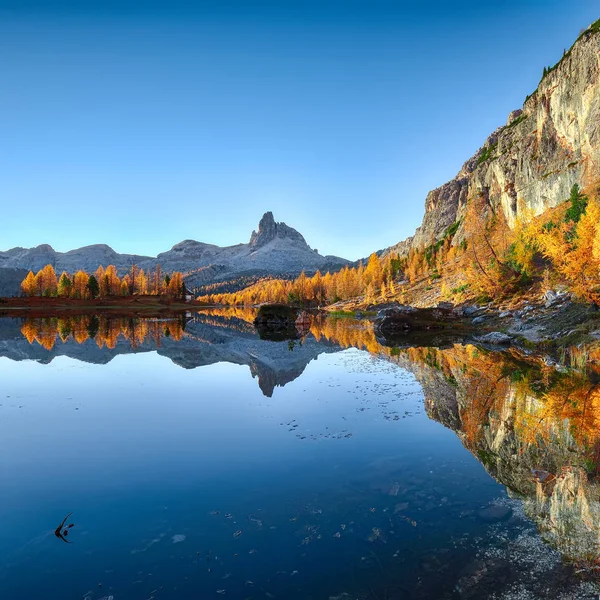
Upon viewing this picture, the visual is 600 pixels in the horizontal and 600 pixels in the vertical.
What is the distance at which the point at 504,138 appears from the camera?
479 feet

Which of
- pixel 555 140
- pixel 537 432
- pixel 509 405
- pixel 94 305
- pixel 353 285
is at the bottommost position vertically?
pixel 537 432

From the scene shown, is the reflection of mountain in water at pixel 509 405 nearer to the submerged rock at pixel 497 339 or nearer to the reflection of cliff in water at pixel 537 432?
the reflection of cliff in water at pixel 537 432

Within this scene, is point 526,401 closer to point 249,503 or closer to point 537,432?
point 537,432

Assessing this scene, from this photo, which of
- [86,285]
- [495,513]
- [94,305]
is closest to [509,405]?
[495,513]

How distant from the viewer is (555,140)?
106938 mm

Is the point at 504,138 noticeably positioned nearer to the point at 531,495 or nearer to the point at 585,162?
the point at 585,162

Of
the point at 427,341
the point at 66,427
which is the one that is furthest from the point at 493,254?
the point at 66,427

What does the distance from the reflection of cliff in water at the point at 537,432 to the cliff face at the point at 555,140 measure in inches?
2270

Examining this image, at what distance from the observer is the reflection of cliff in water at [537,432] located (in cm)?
886

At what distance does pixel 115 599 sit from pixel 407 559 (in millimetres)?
5234

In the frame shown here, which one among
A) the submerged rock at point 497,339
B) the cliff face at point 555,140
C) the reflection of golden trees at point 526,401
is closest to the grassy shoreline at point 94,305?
the submerged rock at point 497,339

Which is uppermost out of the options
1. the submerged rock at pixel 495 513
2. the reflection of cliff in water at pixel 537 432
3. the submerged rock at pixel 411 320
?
the submerged rock at pixel 411 320

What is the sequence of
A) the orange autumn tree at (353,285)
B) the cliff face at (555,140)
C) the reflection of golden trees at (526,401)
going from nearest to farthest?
the reflection of golden trees at (526,401), the cliff face at (555,140), the orange autumn tree at (353,285)

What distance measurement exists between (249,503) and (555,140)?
131m
